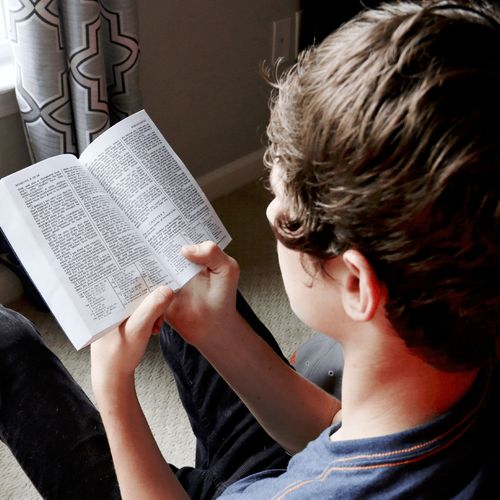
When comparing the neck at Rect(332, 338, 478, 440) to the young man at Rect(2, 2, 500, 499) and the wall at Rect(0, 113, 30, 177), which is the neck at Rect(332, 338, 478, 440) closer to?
the young man at Rect(2, 2, 500, 499)

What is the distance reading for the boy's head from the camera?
46 centimetres

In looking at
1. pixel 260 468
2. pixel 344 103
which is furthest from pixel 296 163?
pixel 260 468

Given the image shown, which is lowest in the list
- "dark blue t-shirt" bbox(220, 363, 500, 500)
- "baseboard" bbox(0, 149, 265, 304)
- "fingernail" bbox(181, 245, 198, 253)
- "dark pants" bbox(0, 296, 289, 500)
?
"baseboard" bbox(0, 149, 265, 304)

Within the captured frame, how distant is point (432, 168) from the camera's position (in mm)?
464

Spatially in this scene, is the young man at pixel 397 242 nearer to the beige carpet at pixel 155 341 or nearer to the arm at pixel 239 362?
the arm at pixel 239 362

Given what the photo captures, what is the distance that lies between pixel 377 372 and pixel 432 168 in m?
0.20

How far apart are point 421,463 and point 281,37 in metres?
1.64

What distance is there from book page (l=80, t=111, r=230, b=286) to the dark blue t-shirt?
0.32 meters

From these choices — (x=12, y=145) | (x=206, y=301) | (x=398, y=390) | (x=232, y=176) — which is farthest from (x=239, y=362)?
(x=232, y=176)

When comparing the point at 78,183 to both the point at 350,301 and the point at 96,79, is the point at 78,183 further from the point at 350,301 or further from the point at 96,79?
the point at 96,79

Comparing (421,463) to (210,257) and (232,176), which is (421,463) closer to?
(210,257)

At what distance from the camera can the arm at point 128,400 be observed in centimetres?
72

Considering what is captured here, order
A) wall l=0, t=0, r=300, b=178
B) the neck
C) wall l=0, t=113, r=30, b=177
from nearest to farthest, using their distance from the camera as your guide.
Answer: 1. the neck
2. wall l=0, t=113, r=30, b=177
3. wall l=0, t=0, r=300, b=178

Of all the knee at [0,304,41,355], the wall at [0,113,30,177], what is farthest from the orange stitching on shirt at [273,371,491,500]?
the wall at [0,113,30,177]
